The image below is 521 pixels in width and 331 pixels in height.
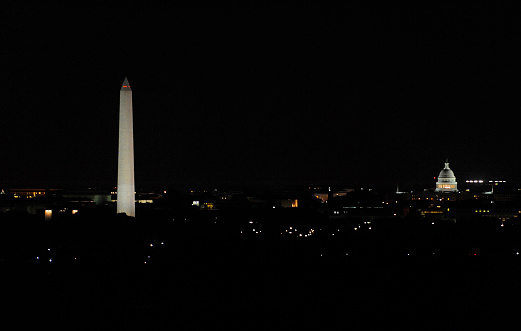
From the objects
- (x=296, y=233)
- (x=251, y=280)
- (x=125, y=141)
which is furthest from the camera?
(x=296, y=233)

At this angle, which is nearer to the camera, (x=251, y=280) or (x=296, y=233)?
(x=251, y=280)

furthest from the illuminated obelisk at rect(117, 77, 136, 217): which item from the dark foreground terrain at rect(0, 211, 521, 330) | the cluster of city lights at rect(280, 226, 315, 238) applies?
the cluster of city lights at rect(280, 226, 315, 238)

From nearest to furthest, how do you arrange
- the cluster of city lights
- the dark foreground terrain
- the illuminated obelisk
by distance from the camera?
the dark foreground terrain → the cluster of city lights → the illuminated obelisk

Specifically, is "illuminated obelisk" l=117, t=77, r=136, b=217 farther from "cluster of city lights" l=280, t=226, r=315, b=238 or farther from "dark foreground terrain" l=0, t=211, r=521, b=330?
"cluster of city lights" l=280, t=226, r=315, b=238

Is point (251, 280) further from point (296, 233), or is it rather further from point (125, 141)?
point (296, 233)

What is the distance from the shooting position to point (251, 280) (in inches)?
1730

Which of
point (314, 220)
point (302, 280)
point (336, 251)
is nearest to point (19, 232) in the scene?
point (336, 251)

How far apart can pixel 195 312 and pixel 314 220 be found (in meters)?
85.0

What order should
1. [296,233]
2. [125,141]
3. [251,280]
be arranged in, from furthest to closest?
[296,233], [125,141], [251,280]

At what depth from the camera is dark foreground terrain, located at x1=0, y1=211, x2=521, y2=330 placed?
1298 inches

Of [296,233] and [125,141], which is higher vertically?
[125,141]

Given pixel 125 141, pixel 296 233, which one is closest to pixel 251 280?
pixel 125 141

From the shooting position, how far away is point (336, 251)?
6419cm

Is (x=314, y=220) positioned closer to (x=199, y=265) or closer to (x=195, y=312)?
(x=199, y=265)
